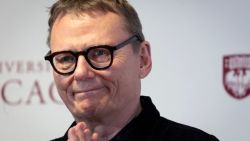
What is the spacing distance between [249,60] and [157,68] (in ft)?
1.09

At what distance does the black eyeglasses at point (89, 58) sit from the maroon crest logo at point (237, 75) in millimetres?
715

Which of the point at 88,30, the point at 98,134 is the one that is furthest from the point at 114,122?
the point at 88,30

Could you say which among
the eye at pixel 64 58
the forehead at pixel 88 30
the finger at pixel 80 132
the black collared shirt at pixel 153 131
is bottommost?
the black collared shirt at pixel 153 131

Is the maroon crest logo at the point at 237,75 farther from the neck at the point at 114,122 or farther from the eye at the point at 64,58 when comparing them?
the eye at the point at 64,58

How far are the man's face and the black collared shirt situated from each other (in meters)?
0.06

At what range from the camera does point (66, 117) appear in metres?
1.53

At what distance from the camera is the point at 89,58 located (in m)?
0.75

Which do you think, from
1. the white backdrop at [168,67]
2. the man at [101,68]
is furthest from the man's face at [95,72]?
the white backdrop at [168,67]

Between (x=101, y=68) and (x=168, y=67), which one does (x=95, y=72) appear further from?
(x=168, y=67)

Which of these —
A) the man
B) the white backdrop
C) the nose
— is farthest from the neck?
the white backdrop

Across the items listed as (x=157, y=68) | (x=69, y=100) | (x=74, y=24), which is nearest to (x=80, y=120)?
(x=69, y=100)

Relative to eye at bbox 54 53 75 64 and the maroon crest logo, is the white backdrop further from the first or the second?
eye at bbox 54 53 75 64

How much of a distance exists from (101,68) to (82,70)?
1.5 inches

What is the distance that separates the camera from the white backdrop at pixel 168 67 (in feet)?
4.54
